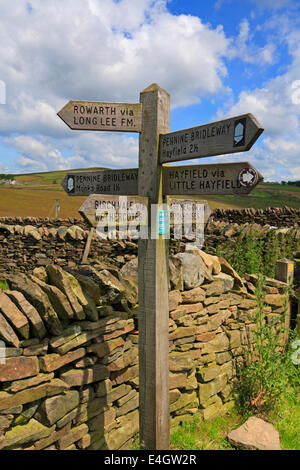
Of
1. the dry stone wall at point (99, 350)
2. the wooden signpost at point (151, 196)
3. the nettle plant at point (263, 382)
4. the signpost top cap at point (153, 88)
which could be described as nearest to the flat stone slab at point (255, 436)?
the nettle plant at point (263, 382)

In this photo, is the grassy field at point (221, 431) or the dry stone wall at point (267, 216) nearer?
the grassy field at point (221, 431)

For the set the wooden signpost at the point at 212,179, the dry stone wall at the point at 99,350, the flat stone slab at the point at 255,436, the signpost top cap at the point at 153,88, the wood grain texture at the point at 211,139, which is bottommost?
the flat stone slab at the point at 255,436

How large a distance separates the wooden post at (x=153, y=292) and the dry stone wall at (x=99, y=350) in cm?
46

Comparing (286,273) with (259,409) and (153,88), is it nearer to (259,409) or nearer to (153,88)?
(259,409)

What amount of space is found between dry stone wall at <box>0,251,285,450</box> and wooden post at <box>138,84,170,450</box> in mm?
464

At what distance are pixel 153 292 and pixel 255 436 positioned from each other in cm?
213

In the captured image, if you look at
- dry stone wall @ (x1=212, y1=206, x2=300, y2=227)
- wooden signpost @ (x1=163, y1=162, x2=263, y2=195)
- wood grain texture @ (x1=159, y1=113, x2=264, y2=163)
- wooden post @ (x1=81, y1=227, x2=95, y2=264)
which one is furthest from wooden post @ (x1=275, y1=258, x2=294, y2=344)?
dry stone wall @ (x1=212, y1=206, x2=300, y2=227)

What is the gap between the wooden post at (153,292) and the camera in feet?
9.27

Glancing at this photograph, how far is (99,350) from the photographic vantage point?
3098 millimetres

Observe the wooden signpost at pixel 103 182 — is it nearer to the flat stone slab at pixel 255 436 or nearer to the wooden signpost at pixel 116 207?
the wooden signpost at pixel 116 207

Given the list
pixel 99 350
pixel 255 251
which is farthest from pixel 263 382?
pixel 255 251

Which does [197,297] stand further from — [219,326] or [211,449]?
[211,449]

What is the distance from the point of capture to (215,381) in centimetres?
423

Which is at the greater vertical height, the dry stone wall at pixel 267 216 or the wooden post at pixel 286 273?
the dry stone wall at pixel 267 216
